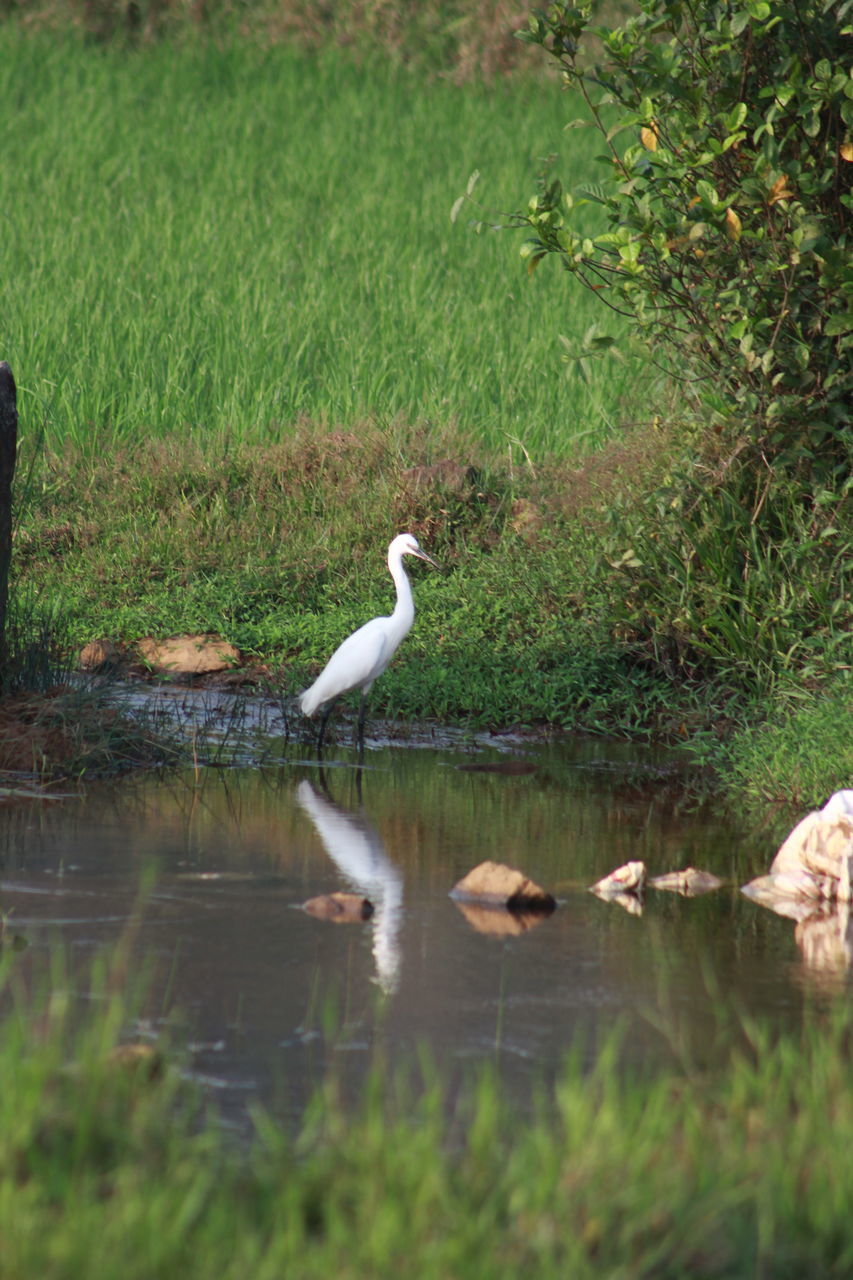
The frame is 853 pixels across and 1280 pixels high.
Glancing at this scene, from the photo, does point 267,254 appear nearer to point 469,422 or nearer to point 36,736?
point 469,422

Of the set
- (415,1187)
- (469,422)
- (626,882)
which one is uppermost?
(415,1187)

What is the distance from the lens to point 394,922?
4.49 m

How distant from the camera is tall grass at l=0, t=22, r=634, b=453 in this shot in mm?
10742

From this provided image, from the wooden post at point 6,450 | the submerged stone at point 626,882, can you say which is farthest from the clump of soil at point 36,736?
the submerged stone at point 626,882

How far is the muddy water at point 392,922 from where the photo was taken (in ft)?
11.9

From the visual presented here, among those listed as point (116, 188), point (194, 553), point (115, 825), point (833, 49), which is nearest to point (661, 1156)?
point (115, 825)

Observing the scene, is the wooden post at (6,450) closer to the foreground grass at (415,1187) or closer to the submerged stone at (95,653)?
the submerged stone at (95,653)

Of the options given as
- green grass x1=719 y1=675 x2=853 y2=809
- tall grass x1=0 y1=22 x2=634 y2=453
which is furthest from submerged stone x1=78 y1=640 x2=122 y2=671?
green grass x1=719 y1=675 x2=853 y2=809

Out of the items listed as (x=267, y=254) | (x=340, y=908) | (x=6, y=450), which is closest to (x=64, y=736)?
(x=6, y=450)

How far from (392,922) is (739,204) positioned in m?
3.71

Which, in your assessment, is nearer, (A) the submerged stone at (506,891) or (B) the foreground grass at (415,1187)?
(B) the foreground grass at (415,1187)

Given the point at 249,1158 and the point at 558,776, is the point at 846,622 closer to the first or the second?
the point at 558,776

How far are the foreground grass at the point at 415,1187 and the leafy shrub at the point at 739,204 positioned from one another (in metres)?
4.30

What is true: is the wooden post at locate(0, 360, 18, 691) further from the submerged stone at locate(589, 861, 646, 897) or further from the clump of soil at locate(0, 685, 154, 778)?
the submerged stone at locate(589, 861, 646, 897)
